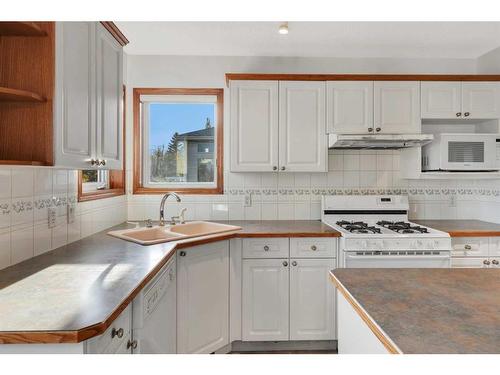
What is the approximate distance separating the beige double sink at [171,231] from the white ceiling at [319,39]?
151 cm

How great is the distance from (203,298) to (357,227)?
1.28m

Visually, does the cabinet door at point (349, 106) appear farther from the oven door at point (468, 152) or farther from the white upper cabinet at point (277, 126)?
the oven door at point (468, 152)

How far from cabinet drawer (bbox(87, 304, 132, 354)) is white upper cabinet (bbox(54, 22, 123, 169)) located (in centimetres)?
68

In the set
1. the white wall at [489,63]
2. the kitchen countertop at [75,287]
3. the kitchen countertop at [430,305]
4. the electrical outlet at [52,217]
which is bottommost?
the kitchen countertop at [75,287]

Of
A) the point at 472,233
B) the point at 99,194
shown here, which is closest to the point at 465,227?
the point at 472,233

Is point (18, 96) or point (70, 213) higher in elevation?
point (18, 96)

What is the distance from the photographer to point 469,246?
245 centimetres

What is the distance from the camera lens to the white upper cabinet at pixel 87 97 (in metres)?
1.38

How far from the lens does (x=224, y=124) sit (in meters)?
3.09

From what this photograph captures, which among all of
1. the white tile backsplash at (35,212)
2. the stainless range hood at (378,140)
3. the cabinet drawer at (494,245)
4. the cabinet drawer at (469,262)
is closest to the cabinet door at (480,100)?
the stainless range hood at (378,140)

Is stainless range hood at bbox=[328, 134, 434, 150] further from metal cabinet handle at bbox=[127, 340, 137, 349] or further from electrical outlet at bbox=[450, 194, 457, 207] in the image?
metal cabinet handle at bbox=[127, 340, 137, 349]

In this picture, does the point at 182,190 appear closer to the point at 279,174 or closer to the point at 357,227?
the point at 279,174

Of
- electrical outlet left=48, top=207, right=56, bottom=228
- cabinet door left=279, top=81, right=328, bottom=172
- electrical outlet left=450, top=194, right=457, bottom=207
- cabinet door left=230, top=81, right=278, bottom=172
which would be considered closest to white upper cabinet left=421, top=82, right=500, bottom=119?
electrical outlet left=450, top=194, right=457, bottom=207
